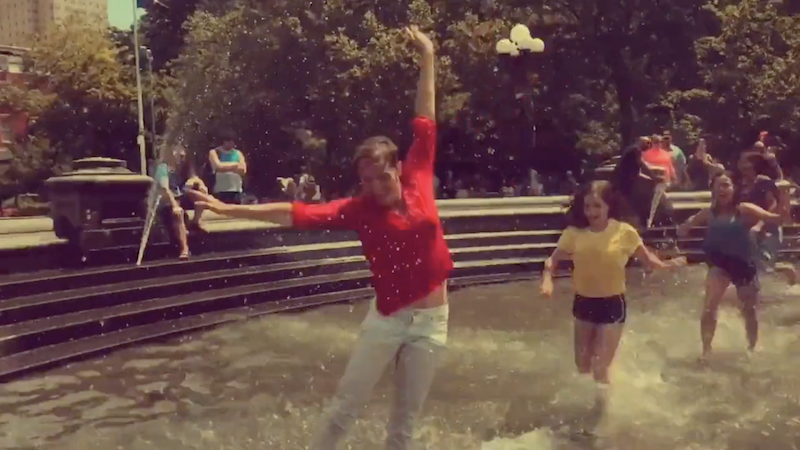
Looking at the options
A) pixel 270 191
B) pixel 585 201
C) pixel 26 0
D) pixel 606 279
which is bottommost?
pixel 270 191

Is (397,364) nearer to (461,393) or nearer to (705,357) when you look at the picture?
(461,393)

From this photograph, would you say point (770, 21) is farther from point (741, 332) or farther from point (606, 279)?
point (606, 279)

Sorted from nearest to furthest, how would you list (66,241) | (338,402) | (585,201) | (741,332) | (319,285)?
1. (338,402)
2. (585,201)
3. (741,332)
4. (66,241)
5. (319,285)

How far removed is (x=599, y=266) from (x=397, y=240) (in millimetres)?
2108

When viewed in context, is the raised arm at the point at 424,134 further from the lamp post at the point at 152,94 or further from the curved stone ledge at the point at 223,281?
the lamp post at the point at 152,94

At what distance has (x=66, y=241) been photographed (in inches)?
441

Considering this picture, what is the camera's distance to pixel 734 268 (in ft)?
26.6

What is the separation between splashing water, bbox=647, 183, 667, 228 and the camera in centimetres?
1624

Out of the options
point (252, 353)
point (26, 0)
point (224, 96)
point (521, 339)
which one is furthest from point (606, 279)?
point (26, 0)

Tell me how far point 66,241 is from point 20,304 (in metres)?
1.84

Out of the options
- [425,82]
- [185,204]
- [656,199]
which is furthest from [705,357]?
[656,199]

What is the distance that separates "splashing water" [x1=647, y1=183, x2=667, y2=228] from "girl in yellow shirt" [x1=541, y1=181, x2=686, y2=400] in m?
10.2

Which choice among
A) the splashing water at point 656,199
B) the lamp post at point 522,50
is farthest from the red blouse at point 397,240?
the lamp post at point 522,50

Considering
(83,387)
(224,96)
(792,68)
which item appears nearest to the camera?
(83,387)
